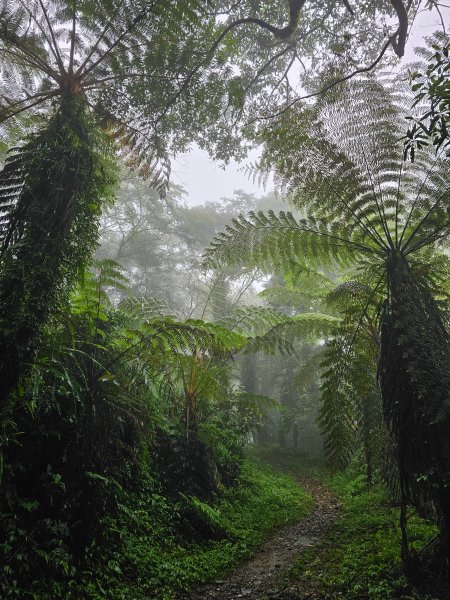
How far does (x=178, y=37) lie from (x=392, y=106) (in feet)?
7.74

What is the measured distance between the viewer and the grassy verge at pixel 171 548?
312 cm

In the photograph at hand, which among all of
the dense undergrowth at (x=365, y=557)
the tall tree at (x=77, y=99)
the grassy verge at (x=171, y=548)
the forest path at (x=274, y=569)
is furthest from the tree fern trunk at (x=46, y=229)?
the dense undergrowth at (x=365, y=557)

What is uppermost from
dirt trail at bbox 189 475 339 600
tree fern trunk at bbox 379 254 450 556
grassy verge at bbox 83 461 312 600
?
tree fern trunk at bbox 379 254 450 556

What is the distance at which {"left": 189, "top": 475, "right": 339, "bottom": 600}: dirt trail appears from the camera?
329 cm

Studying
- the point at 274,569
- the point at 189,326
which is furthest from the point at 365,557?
the point at 189,326

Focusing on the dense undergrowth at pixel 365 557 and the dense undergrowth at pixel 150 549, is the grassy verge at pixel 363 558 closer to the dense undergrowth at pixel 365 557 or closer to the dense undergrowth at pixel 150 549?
the dense undergrowth at pixel 365 557

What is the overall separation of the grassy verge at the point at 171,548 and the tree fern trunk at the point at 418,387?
2.17 metres

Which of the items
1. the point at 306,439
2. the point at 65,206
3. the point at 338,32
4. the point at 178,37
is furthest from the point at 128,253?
the point at 65,206

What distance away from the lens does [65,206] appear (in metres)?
2.62

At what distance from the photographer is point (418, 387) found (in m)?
2.64

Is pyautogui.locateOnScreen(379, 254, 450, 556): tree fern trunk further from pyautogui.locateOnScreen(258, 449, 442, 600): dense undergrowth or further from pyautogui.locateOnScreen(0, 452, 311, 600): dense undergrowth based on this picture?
pyautogui.locateOnScreen(0, 452, 311, 600): dense undergrowth

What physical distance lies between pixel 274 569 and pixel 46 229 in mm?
3902

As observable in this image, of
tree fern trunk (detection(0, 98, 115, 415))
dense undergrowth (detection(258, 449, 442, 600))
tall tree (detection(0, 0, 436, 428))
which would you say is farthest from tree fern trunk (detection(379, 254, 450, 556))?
tree fern trunk (detection(0, 98, 115, 415))

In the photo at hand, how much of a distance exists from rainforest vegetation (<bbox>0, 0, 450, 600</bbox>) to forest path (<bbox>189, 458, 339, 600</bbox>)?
0.13 feet
